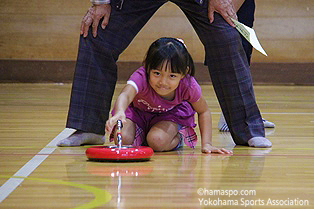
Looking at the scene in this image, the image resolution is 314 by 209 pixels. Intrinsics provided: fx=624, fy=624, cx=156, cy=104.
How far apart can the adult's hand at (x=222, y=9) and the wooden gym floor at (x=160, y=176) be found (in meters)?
0.53

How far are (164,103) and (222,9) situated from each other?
0.44m

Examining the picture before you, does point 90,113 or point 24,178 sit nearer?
point 24,178

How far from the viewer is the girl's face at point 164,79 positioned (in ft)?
7.59

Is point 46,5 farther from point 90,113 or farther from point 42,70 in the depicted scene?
point 90,113

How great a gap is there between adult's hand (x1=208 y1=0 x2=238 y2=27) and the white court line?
826mm

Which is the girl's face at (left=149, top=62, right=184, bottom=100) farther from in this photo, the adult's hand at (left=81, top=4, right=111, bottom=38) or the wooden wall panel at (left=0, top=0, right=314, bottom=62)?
the wooden wall panel at (left=0, top=0, right=314, bottom=62)

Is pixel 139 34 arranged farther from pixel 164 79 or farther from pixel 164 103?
pixel 164 79

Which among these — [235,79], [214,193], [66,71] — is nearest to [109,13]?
[235,79]

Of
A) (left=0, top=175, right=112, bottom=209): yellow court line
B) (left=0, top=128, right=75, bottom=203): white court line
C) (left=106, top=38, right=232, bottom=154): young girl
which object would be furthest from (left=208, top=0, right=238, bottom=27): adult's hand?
(left=0, top=175, right=112, bottom=209): yellow court line

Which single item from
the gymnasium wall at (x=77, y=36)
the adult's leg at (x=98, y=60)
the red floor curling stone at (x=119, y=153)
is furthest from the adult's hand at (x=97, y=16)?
the gymnasium wall at (x=77, y=36)

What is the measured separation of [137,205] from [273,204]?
341mm

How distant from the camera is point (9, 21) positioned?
6.52 meters

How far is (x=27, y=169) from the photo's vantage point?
2.02 meters

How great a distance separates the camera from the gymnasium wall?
649cm
